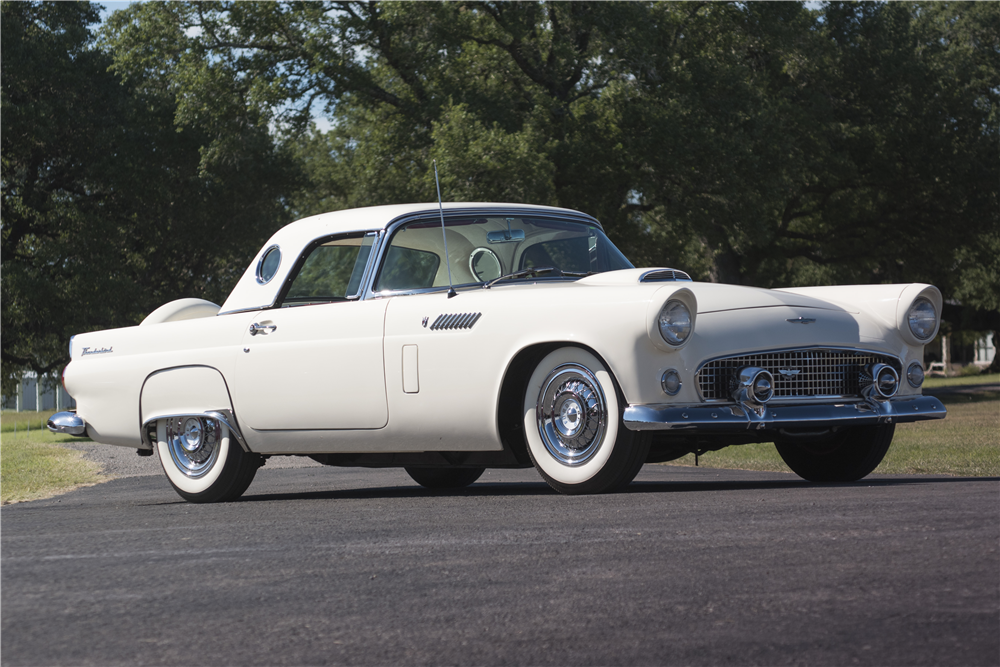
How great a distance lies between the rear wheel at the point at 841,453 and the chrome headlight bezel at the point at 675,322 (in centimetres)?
131

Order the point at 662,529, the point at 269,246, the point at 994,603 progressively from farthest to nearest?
1. the point at 269,246
2. the point at 662,529
3. the point at 994,603

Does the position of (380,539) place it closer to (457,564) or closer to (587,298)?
(457,564)

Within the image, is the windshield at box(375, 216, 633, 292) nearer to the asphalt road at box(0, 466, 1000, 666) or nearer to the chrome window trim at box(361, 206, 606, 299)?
the chrome window trim at box(361, 206, 606, 299)

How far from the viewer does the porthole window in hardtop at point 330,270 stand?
735 cm

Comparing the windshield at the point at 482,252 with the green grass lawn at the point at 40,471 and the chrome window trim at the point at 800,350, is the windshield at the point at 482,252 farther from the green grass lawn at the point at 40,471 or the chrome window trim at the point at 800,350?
the green grass lawn at the point at 40,471

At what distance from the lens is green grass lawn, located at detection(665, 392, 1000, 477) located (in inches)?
400

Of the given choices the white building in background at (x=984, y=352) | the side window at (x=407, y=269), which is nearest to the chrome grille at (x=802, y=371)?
the side window at (x=407, y=269)

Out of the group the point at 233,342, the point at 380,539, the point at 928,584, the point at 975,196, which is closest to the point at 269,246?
the point at 233,342

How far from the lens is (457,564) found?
170 inches

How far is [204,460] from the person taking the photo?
7.70m

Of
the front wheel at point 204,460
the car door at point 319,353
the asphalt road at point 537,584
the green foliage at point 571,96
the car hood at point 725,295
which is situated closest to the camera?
the asphalt road at point 537,584

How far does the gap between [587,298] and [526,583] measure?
237cm

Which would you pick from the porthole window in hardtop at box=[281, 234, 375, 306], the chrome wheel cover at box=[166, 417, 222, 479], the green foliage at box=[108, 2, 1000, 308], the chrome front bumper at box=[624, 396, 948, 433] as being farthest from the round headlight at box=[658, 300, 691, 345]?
the green foliage at box=[108, 2, 1000, 308]

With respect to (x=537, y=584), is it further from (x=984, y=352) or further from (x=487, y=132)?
(x=984, y=352)
